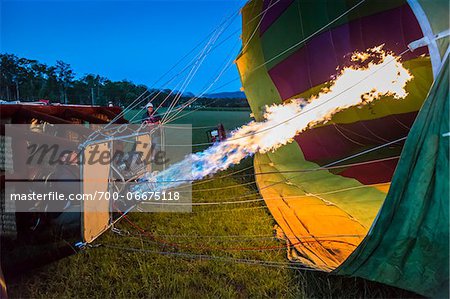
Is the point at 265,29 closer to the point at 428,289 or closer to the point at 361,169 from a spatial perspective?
the point at 361,169

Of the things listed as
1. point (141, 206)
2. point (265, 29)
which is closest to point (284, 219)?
point (141, 206)

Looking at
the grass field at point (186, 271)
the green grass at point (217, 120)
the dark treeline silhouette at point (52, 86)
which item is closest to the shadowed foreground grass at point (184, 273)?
the grass field at point (186, 271)

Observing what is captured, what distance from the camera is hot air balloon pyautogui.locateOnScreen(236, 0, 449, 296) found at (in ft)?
4.55

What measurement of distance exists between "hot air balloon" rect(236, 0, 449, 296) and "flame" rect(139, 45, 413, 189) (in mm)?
83

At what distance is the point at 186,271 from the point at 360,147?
245 centimetres

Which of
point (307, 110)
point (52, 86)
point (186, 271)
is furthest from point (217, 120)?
point (52, 86)

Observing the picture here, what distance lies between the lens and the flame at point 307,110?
9.61ft

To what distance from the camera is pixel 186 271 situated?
2.08 meters

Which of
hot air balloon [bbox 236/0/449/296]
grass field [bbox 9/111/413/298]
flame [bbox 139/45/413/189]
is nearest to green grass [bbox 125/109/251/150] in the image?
flame [bbox 139/45/413/189]

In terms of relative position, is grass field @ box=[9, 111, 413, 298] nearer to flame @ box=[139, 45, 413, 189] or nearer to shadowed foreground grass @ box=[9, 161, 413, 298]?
shadowed foreground grass @ box=[9, 161, 413, 298]

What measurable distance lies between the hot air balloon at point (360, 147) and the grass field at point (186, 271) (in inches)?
6.4

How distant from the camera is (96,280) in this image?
1993mm

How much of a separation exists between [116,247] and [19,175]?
0.85 metres

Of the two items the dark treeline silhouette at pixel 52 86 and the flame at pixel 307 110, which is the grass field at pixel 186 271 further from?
the dark treeline silhouette at pixel 52 86
